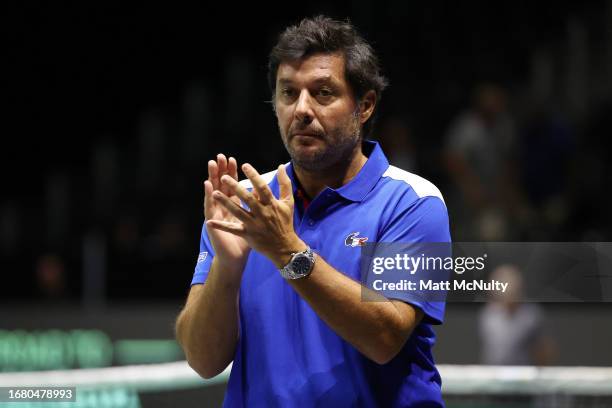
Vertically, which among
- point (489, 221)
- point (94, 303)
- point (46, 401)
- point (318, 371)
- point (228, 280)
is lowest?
point (94, 303)

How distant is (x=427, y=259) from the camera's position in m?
2.82

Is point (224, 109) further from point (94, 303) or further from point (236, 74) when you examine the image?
point (94, 303)

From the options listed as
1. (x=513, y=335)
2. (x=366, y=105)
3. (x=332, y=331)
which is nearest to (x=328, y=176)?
(x=366, y=105)

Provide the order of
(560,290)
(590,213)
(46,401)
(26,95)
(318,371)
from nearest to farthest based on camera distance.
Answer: (318,371), (560,290), (46,401), (590,213), (26,95)

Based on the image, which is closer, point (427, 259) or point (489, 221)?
point (427, 259)

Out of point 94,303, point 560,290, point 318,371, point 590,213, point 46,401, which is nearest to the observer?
point 318,371

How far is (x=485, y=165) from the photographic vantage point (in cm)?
926

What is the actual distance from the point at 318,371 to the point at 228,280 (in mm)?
328

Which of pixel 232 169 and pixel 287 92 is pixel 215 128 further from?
pixel 232 169

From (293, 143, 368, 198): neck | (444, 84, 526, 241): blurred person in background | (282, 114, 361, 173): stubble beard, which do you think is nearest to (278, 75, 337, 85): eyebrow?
(282, 114, 361, 173): stubble beard

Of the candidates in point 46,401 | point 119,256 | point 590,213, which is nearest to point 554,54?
point 590,213

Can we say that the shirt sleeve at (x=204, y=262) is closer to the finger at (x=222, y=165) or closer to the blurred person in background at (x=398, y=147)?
the finger at (x=222, y=165)

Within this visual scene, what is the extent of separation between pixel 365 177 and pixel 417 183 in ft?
0.48

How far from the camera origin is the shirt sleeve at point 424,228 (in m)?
2.81
